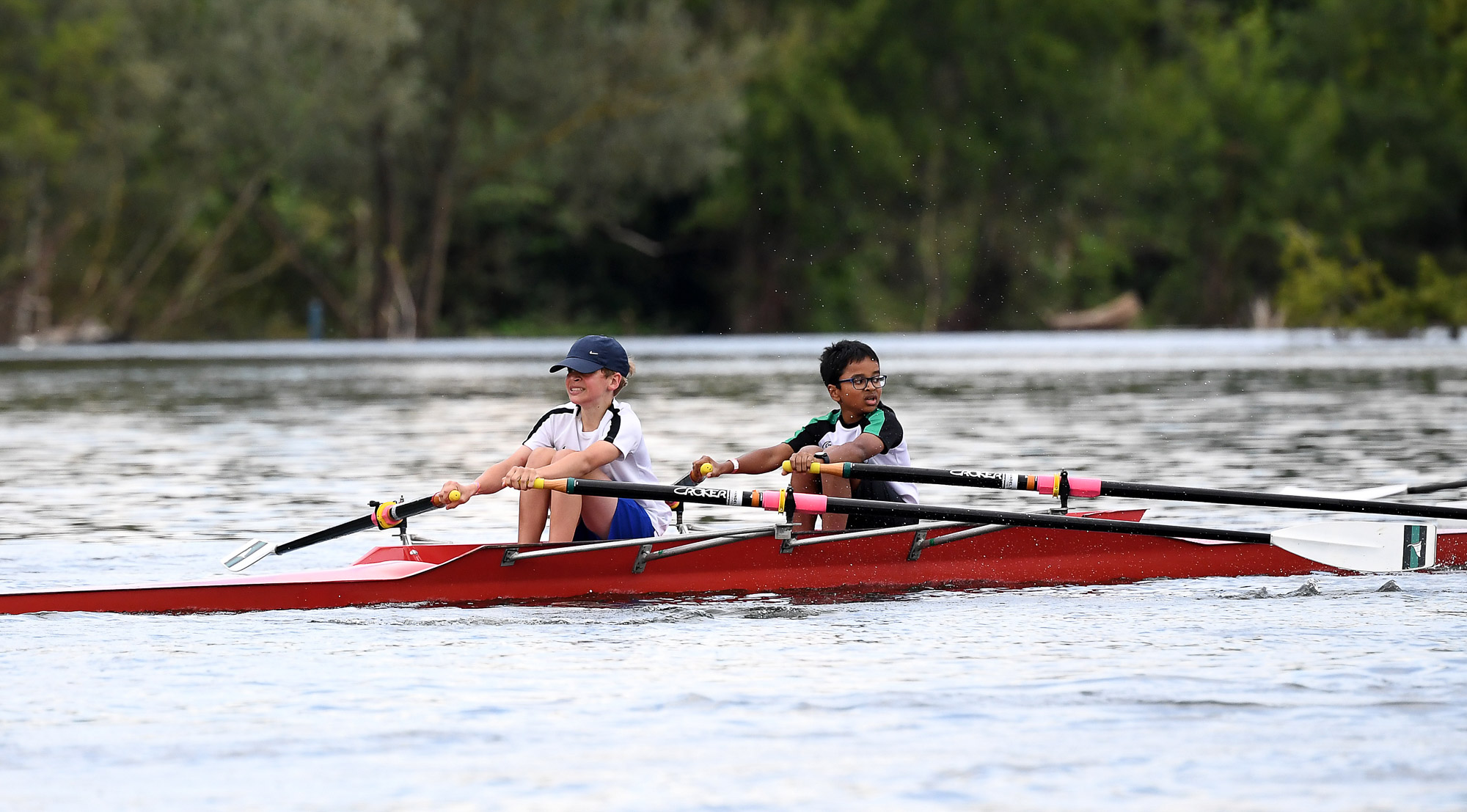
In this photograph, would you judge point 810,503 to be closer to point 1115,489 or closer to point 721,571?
point 721,571

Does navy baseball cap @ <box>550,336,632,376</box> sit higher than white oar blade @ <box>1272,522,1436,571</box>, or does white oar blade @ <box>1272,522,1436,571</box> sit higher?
navy baseball cap @ <box>550,336,632,376</box>

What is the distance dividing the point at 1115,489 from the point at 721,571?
6.84 feet

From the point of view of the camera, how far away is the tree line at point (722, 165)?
5750 centimetres

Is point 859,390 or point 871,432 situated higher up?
point 859,390

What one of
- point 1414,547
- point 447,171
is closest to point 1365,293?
point 447,171

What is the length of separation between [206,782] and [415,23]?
5468 cm

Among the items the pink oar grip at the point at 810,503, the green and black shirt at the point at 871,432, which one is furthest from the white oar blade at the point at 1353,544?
the pink oar grip at the point at 810,503

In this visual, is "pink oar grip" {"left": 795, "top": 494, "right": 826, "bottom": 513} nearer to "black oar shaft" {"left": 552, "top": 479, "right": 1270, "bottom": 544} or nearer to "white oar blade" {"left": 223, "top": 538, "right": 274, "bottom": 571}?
"black oar shaft" {"left": 552, "top": 479, "right": 1270, "bottom": 544}

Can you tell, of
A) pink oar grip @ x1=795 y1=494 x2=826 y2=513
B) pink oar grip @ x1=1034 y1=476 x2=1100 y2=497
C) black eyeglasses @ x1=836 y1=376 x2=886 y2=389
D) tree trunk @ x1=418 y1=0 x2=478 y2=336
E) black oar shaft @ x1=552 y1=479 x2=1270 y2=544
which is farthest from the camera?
tree trunk @ x1=418 y1=0 x2=478 y2=336

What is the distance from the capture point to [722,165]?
64500 millimetres

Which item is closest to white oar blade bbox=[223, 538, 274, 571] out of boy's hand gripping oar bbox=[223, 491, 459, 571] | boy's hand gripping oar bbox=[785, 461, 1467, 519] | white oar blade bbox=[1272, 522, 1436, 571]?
boy's hand gripping oar bbox=[223, 491, 459, 571]

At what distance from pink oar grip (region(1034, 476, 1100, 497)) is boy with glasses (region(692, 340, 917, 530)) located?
0.74 metres

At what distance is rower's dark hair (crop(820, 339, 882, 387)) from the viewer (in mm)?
11188

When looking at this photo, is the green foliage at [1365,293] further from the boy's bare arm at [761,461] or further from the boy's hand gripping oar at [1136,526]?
the boy's bare arm at [761,461]
